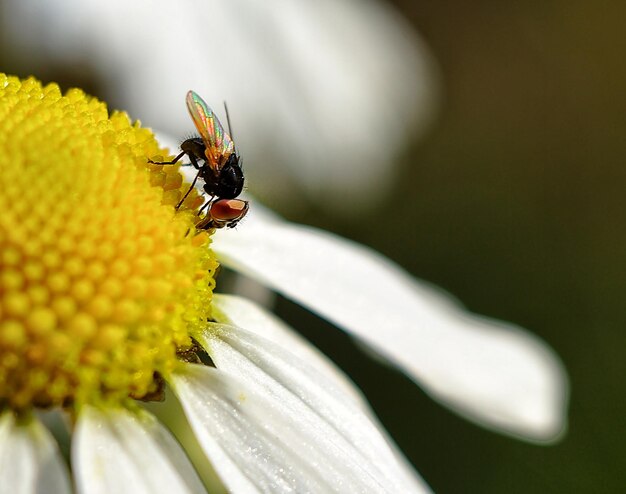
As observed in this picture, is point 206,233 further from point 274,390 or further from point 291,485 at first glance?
point 291,485

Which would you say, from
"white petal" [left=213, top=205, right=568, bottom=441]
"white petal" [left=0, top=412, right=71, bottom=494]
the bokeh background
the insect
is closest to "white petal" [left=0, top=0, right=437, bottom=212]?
the bokeh background

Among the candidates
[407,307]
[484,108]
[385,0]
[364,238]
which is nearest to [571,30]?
[484,108]

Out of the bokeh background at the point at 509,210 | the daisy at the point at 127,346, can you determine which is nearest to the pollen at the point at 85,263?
the daisy at the point at 127,346

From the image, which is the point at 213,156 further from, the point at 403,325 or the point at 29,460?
the point at 29,460

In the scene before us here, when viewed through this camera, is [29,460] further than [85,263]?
No

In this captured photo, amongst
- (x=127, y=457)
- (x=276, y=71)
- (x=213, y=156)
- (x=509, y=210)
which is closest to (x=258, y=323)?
(x=213, y=156)

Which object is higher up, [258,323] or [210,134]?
[210,134]

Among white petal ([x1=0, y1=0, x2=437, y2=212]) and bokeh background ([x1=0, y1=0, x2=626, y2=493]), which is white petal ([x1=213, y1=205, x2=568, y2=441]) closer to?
bokeh background ([x1=0, y1=0, x2=626, y2=493])
